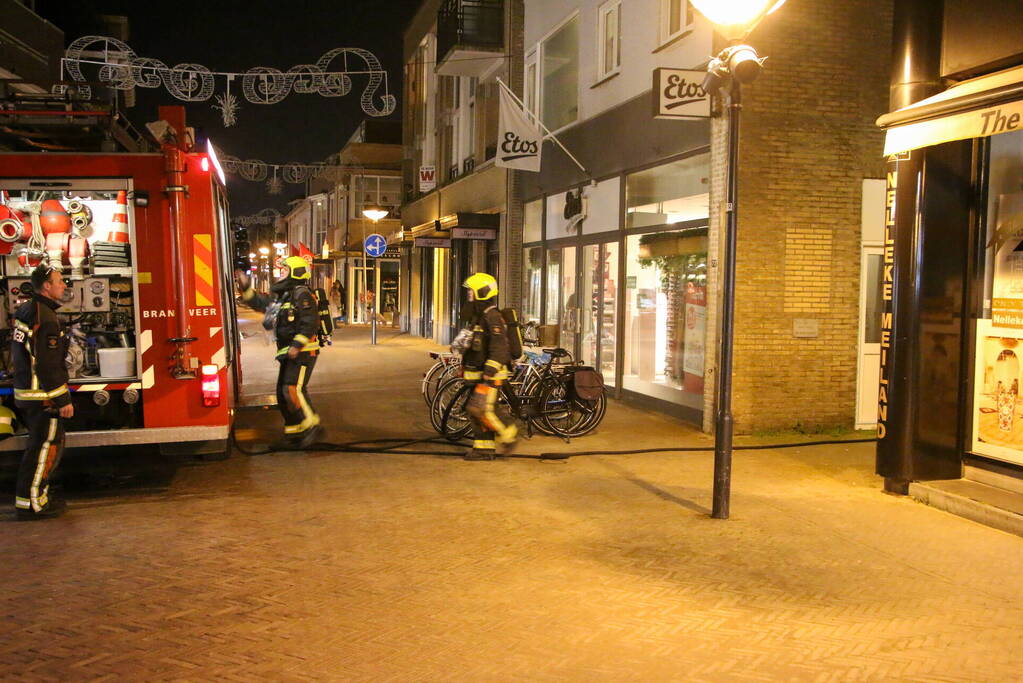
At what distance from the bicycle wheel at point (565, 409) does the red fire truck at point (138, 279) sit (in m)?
3.98

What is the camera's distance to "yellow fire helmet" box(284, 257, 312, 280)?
32.1ft

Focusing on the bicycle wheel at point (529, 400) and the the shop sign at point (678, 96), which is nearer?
the the shop sign at point (678, 96)

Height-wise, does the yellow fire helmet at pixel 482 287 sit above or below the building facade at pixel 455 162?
below

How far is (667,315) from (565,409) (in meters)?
2.69

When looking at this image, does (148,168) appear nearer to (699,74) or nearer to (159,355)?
(159,355)

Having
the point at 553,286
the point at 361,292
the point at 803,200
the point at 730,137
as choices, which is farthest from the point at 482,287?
the point at 361,292

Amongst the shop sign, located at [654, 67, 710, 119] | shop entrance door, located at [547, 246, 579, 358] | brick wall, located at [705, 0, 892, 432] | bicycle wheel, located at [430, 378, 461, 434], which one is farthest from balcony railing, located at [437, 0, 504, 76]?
bicycle wheel, located at [430, 378, 461, 434]

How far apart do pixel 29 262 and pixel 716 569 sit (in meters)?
6.01

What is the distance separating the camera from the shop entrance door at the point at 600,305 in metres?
14.0

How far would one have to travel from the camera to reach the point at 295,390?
9648 millimetres

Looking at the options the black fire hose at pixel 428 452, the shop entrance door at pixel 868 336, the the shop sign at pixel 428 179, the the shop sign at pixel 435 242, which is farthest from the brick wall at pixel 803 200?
the the shop sign at pixel 428 179

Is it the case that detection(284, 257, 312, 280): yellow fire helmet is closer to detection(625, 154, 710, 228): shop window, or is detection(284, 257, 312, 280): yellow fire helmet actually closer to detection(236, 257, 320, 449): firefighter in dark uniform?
detection(236, 257, 320, 449): firefighter in dark uniform

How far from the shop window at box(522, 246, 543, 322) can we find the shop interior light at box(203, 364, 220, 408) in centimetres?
1014

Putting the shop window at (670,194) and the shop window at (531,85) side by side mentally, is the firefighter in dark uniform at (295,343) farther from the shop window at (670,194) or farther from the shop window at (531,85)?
the shop window at (531,85)
